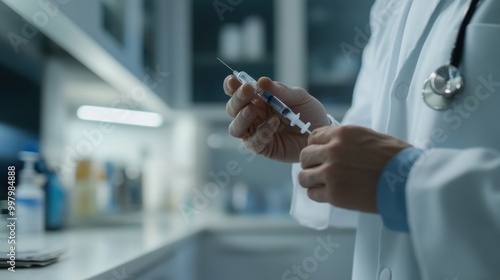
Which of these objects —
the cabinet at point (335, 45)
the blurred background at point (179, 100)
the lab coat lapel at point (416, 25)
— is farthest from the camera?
the cabinet at point (335, 45)

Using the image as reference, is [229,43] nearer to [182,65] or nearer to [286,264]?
[182,65]

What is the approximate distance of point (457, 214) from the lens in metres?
0.53

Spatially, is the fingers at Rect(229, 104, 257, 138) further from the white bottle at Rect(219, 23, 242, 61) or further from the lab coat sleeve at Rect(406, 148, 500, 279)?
the white bottle at Rect(219, 23, 242, 61)

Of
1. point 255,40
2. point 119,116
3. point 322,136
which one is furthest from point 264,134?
point 255,40

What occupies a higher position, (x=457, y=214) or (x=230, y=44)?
(x=230, y=44)

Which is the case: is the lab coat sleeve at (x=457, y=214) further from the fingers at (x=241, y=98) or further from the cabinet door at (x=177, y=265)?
the cabinet door at (x=177, y=265)

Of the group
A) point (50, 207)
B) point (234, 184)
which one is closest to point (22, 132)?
point (50, 207)

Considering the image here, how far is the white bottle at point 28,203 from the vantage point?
1.13m

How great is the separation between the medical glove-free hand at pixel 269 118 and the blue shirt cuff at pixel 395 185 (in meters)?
0.29

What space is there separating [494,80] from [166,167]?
73.8 inches

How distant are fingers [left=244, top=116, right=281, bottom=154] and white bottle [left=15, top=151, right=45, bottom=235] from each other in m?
0.59

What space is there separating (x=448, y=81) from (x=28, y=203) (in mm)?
955

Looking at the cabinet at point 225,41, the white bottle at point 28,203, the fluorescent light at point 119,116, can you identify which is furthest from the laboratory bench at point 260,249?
the cabinet at point 225,41

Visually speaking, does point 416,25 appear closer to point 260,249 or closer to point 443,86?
point 443,86
